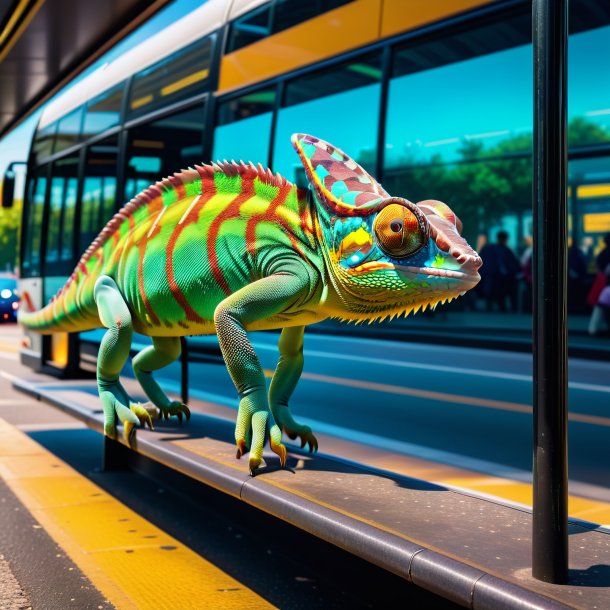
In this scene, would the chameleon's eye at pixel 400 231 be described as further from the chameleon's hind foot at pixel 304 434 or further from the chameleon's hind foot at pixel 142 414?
the chameleon's hind foot at pixel 142 414

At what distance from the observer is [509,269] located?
4211 mm

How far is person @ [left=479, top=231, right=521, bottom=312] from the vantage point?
13.7 feet

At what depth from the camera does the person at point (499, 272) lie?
13.7ft

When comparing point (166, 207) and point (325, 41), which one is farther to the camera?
point (325, 41)

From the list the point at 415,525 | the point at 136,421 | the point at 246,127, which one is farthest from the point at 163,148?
the point at 415,525

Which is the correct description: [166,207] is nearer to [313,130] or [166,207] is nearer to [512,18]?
[313,130]

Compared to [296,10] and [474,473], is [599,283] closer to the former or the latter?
[474,473]

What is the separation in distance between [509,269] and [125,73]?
405 cm

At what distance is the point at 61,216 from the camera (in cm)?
865

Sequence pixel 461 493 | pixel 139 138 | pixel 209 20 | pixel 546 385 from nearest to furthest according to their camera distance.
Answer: pixel 546 385, pixel 461 493, pixel 209 20, pixel 139 138

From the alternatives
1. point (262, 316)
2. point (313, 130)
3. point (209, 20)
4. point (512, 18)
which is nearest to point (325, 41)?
point (313, 130)

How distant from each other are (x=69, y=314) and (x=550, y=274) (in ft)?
11.0

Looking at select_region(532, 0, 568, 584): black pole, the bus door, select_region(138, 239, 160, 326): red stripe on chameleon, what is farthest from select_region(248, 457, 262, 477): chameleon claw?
the bus door

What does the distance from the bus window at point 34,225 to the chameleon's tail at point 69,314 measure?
3980 millimetres
